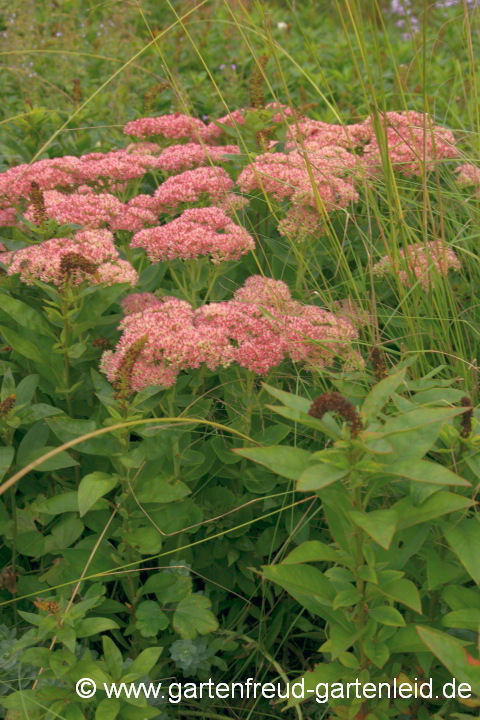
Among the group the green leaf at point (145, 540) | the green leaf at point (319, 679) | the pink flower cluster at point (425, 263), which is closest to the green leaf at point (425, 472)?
the green leaf at point (319, 679)

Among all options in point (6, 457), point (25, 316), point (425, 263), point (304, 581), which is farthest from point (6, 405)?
point (425, 263)

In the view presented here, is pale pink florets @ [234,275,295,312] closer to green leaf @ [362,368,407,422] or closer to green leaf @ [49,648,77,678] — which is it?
green leaf @ [362,368,407,422]

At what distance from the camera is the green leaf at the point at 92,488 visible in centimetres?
163

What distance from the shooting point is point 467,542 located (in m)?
1.47

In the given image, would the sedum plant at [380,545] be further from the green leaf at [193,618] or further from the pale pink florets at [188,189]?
the pale pink florets at [188,189]

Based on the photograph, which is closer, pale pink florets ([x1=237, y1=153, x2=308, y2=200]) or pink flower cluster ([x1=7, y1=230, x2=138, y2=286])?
pink flower cluster ([x1=7, y1=230, x2=138, y2=286])

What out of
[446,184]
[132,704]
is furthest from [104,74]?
[132,704]

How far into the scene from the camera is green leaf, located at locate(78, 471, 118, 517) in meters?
1.63

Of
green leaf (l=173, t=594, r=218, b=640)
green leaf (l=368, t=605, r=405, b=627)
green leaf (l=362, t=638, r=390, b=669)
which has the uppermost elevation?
green leaf (l=368, t=605, r=405, b=627)

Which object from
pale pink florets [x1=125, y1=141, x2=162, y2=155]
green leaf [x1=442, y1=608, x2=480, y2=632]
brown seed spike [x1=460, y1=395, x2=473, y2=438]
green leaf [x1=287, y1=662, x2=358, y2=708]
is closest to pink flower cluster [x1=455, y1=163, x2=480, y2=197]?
pale pink florets [x1=125, y1=141, x2=162, y2=155]

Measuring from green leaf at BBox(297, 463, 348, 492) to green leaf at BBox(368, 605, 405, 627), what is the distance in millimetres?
299

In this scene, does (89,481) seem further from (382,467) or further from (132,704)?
(382,467)

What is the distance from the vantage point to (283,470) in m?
1.39

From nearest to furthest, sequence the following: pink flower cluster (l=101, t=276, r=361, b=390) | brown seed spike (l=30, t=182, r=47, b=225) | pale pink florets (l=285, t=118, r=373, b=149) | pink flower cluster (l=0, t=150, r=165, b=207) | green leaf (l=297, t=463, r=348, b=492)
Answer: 1. green leaf (l=297, t=463, r=348, b=492)
2. pink flower cluster (l=101, t=276, r=361, b=390)
3. brown seed spike (l=30, t=182, r=47, b=225)
4. pink flower cluster (l=0, t=150, r=165, b=207)
5. pale pink florets (l=285, t=118, r=373, b=149)
